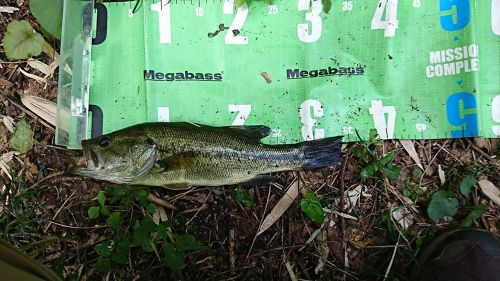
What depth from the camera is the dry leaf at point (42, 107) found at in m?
3.26

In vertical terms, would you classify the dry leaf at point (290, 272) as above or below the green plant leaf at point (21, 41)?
below

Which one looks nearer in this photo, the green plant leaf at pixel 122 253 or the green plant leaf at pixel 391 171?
the green plant leaf at pixel 122 253

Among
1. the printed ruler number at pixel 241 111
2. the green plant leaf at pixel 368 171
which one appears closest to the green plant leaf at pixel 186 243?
the printed ruler number at pixel 241 111

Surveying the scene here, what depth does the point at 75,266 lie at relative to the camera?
313cm

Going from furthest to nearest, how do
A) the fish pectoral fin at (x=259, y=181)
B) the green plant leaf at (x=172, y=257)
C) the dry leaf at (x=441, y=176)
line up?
the dry leaf at (x=441, y=176), the fish pectoral fin at (x=259, y=181), the green plant leaf at (x=172, y=257)

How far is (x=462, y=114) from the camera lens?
10.3 feet

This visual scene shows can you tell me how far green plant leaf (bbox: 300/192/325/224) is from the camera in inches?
119

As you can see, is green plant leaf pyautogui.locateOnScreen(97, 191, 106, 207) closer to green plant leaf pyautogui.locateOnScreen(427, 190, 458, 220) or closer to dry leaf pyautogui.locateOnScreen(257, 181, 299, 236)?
dry leaf pyautogui.locateOnScreen(257, 181, 299, 236)

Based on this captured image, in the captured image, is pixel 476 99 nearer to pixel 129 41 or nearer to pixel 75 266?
pixel 129 41

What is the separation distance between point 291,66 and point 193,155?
943 millimetres

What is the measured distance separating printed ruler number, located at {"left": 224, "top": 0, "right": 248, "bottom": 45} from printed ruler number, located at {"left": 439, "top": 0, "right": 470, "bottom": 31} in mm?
1352

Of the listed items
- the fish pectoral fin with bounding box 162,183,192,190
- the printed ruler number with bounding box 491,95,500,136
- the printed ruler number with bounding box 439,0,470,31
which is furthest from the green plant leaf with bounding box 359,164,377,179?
the fish pectoral fin with bounding box 162,183,192,190

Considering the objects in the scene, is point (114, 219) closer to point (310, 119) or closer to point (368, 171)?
point (310, 119)

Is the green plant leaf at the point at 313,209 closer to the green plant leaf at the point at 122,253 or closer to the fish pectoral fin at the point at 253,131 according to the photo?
the fish pectoral fin at the point at 253,131
